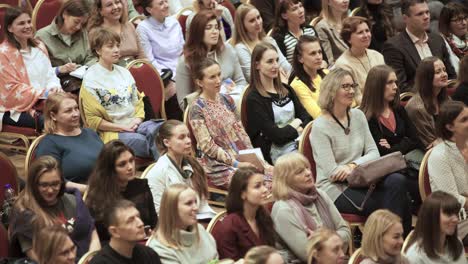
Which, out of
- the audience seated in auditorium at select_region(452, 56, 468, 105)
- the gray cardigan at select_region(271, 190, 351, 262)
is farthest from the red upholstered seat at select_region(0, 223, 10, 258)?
the audience seated in auditorium at select_region(452, 56, 468, 105)

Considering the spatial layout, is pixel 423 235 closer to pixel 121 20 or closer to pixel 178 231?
pixel 178 231

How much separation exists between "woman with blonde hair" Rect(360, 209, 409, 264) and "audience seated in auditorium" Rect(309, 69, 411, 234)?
31.5 inches

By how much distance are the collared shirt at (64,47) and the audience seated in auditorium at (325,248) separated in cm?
257

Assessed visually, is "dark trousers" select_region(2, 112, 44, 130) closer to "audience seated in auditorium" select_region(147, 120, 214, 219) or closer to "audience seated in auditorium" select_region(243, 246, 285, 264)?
"audience seated in auditorium" select_region(147, 120, 214, 219)

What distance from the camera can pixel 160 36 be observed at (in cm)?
815

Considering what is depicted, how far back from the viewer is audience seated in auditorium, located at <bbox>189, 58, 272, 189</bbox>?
680 cm

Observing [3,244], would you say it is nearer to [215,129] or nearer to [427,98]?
[215,129]

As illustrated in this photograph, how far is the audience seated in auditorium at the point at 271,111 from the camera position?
702 centimetres

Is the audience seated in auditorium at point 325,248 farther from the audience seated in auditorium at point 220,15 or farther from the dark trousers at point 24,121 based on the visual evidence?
the audience seated in auditorium at point 220,15

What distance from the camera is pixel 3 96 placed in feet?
23.6

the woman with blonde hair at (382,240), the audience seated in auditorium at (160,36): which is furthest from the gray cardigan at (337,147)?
the audience seated in auditorium at (160,36)

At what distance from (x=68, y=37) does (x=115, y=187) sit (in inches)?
77.5

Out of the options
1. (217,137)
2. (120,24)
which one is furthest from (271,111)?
(120,24)

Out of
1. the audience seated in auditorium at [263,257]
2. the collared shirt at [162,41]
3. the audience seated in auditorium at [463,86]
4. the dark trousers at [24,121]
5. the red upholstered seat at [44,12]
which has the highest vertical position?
the audience seated in auditorium at [263,257]
